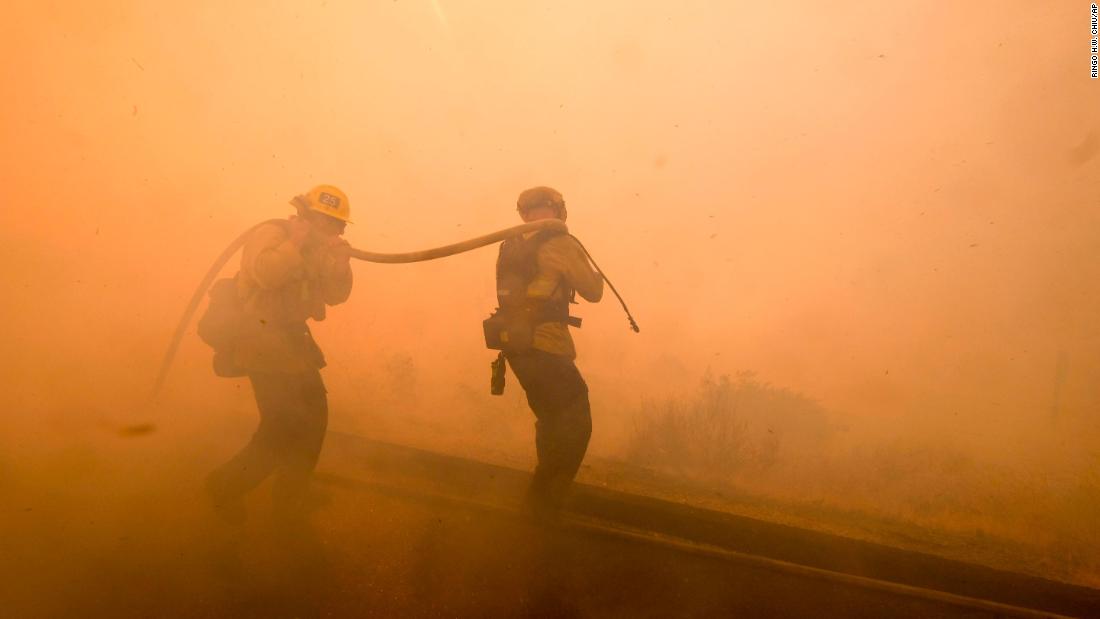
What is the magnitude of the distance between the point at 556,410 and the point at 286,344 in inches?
59.8

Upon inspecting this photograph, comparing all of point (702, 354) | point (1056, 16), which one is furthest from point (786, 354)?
point (1056, 16)

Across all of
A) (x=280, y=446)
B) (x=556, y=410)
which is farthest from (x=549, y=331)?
(x=280, y=446)

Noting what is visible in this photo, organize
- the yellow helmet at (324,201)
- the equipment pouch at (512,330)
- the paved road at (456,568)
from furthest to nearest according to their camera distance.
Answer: the equipment pouch at (512,330), the yellow helmet at (324,201), the paved road at (456,568)

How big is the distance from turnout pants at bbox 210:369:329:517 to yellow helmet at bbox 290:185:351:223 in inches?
35.2

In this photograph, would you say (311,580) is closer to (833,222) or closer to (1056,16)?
(833,222)

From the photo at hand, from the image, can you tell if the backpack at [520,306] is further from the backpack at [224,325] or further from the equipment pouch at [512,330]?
the backpack at [224,325]

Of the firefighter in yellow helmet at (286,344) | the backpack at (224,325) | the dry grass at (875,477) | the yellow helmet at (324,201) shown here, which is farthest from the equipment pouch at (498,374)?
the dry grass at (875,477)

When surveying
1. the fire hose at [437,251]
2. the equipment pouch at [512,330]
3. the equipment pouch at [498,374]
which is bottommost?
the equipment pouch at [498,374]

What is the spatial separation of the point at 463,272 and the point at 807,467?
5.58 meters

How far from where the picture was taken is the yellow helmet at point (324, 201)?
299cm

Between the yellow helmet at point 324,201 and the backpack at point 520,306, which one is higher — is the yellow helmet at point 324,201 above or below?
above

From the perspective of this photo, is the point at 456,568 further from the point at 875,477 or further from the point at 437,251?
the point at 875,477

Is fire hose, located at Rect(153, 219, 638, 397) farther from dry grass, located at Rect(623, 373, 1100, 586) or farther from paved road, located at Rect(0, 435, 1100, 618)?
dry grass, located at Rect(623, 373, 1100, 586)

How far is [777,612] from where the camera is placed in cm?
288
